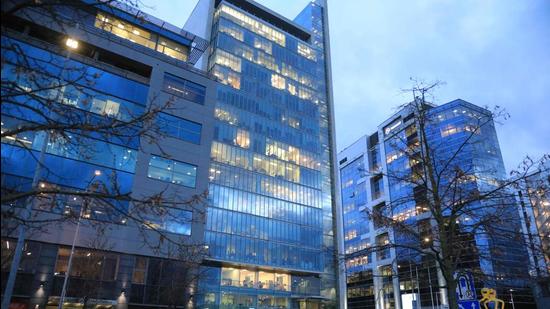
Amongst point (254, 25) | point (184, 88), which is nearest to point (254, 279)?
point (184, 88)

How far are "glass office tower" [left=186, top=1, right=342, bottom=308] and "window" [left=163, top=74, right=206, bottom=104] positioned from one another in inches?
718

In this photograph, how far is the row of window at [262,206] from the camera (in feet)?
198

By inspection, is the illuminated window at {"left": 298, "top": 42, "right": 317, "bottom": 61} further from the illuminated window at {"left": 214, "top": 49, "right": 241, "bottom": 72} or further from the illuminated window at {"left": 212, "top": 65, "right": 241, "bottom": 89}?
the illuminated window at {"left": 212, "top": 65, "right": 241, "bottom": 89}

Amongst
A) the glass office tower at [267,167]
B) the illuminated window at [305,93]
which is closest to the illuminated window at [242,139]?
the glass office tower at [267,167]

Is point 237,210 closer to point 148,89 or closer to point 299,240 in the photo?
point 299,240

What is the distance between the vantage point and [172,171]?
4000cm

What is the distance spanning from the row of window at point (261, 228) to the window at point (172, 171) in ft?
57.9

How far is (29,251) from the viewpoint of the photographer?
31.8m

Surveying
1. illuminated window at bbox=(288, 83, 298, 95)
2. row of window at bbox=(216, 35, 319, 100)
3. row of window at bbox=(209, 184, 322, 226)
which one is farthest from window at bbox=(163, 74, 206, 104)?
illuminated window at bbox=(288, 83, 298, 95)

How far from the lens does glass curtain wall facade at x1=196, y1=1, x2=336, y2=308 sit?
5853 cm

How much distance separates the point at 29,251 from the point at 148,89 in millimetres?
18662

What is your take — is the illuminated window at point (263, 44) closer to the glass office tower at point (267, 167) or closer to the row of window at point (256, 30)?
the row of window at point (256, 30)

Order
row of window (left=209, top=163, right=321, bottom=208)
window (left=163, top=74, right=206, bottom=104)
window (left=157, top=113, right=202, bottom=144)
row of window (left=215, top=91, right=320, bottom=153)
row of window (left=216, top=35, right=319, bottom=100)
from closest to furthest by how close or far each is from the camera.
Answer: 1. window (left=157, top=113, right=202, bottom=144)
2. window (left=163, top=74, right=206, bottom=104)
3. row of window (left=209, top=163, right=321, bottom=208)
4. row of window (left=215, top=91, right=320, bottom=153)
5. row of window (left=216, top=35, right=319, bottom=100)

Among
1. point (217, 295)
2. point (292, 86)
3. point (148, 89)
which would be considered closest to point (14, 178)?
point (148, 89)
